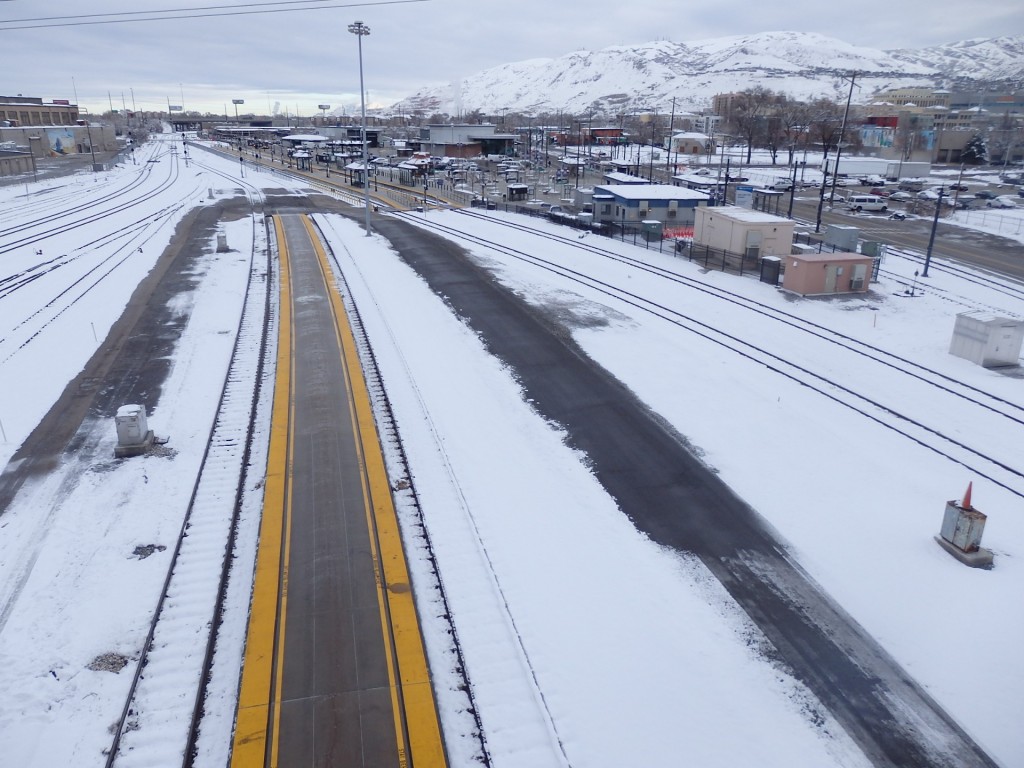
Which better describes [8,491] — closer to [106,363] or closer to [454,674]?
[106,363]

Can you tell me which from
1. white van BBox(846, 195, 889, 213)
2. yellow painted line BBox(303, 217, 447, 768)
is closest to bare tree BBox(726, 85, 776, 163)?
white van BBox(846, 195, 889, 213)

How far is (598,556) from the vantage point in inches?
404

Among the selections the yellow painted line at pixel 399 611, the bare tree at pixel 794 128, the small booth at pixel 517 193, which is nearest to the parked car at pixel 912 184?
the small booth at pixel 517 193

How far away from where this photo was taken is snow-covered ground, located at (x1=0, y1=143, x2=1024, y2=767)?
748 cm

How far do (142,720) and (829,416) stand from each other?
46.6 feet

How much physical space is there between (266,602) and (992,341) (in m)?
19.6

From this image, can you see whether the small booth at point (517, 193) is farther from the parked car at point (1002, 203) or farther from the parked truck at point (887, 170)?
the parked truck at point (887, 170)

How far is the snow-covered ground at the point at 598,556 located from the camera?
748cm

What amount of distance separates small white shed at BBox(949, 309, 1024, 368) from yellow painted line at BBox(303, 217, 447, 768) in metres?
16.8

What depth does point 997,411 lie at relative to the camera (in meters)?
16.0

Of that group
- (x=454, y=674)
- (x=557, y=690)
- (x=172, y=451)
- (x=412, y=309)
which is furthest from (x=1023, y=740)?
(x=412, y=309)

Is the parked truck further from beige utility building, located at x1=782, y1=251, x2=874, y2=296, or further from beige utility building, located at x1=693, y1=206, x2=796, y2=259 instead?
beige utility building, located at x1=782, y1=251, x2=874, y2=296

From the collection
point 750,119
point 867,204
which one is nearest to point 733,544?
point 867,204

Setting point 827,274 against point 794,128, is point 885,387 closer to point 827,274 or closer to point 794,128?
point 827,274
